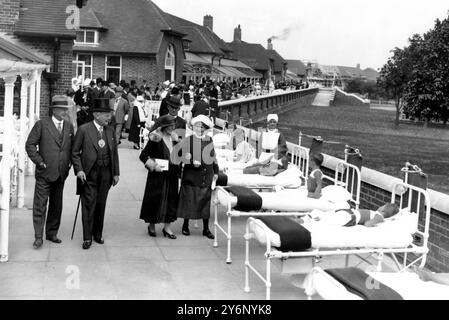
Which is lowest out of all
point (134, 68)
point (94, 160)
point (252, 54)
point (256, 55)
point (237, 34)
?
point (94, 160)

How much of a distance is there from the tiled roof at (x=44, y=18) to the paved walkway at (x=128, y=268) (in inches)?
352

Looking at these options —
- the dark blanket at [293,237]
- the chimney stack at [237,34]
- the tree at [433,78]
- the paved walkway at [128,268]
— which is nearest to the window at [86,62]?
the tree at [433,78]

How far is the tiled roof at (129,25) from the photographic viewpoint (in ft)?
153

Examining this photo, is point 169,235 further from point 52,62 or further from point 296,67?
point 296,67

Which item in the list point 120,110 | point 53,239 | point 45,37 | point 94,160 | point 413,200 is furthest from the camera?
point 120,110

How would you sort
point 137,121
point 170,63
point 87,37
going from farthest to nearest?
point 170,63 → point 87,37 → point 137,121

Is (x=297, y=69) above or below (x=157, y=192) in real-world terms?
above

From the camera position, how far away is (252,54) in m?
115

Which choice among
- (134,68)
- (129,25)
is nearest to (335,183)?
(134,68)

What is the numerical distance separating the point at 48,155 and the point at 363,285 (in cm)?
490

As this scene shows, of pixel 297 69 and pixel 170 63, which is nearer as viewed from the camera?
pixel 170 63

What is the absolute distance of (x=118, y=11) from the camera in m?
50.0

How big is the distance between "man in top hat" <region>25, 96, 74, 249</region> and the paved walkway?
1.74 feet
